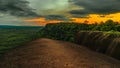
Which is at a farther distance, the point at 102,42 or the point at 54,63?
the point at 102,42

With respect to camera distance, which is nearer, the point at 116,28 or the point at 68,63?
the point at 68,63

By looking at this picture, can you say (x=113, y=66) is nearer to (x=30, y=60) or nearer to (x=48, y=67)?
(x=48, y=67)

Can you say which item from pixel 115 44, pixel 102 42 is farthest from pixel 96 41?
pixel 115 44

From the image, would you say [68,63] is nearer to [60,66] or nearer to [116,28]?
[60,66]

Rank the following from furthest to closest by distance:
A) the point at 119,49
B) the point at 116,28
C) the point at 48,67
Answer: the point at 116,28 → the point at 119,49 → the point at 48,67

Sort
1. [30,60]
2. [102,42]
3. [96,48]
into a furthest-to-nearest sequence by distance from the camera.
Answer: [96,48], [102,42], [30,60]

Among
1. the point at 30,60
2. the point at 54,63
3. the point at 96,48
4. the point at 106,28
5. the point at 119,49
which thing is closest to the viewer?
the point at 54,63

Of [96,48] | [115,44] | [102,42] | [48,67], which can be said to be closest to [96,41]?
[96,48]

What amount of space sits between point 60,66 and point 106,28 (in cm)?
3129

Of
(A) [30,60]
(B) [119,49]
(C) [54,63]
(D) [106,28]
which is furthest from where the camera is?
(D) [106,28]

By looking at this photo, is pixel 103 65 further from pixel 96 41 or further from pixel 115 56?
pixel 96 41

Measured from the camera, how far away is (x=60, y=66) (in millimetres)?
17156

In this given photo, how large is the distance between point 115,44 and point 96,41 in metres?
7.16

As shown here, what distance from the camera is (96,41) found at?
31.1 m
